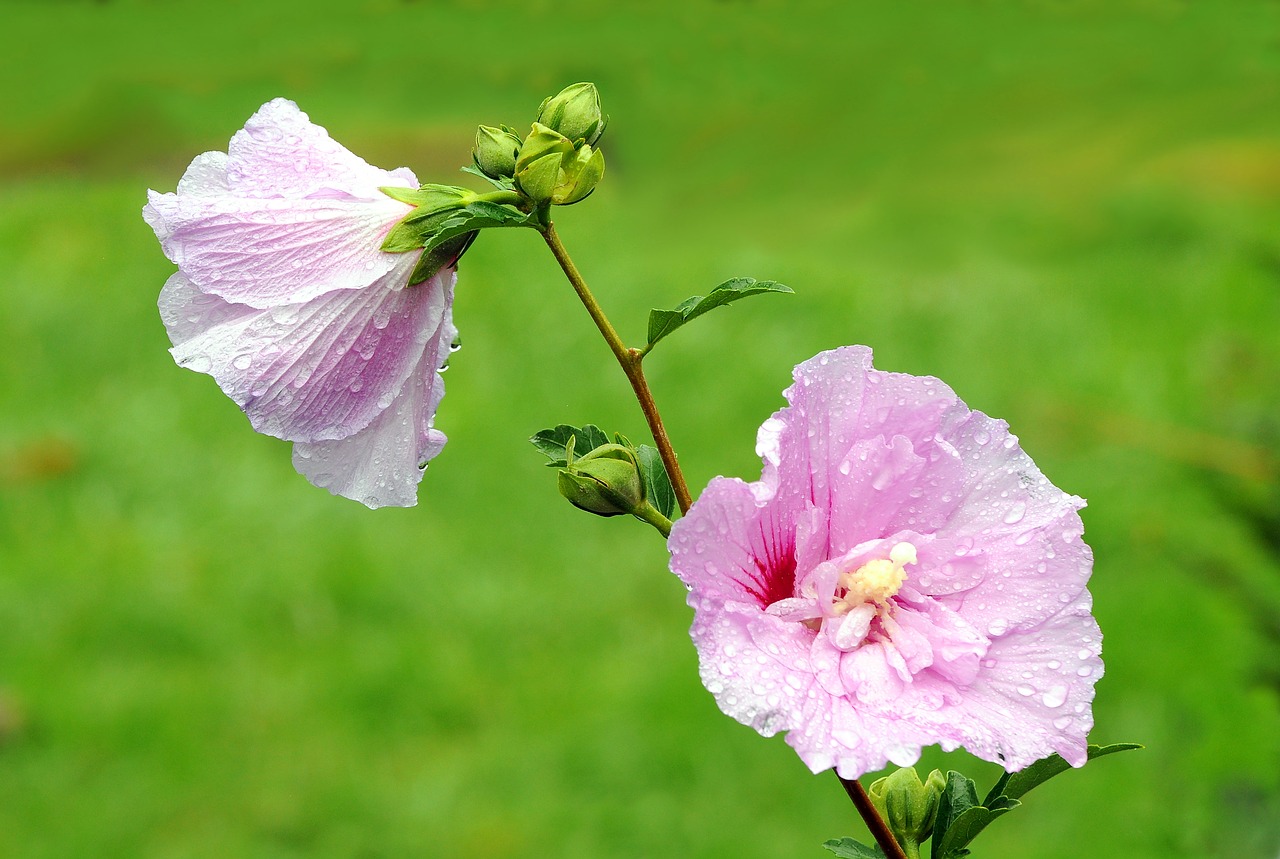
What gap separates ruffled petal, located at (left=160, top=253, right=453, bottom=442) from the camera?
0.76 meters

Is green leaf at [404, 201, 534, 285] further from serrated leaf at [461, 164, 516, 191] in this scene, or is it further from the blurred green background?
the blurred green background

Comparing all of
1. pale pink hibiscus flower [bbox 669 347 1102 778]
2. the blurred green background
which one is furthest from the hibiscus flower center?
the blurred green background

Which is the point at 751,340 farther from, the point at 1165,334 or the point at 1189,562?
the point at 1189,562

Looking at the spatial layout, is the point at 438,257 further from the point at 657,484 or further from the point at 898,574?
the point at 898,574

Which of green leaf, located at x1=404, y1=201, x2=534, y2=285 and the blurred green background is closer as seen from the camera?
green leaf, located at x1=404, y1=201, x2=534, y2=285

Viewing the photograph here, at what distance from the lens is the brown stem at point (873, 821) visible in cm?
71

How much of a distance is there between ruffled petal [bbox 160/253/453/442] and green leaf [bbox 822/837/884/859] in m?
0.33

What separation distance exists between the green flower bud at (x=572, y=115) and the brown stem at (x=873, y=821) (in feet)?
1.17

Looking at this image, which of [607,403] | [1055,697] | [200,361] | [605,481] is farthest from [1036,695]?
[607,403]

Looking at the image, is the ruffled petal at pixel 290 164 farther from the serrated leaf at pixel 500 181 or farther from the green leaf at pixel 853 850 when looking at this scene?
the green leaf at pixel 853 850

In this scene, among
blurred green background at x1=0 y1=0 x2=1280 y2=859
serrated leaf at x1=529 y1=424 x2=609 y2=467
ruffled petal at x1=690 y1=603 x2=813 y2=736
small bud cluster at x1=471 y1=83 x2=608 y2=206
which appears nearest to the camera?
ruffled petal at x1=690 y1=603 x2=813 y2=736

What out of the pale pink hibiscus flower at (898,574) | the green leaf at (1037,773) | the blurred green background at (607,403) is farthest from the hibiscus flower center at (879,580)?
the blurred green background at (607,403)

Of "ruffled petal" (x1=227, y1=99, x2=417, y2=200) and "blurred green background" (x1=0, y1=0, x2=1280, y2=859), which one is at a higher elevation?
"ruffled petal" (x1=227, y1=99, x2=417, y2=200)

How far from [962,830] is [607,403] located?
2890 mm
